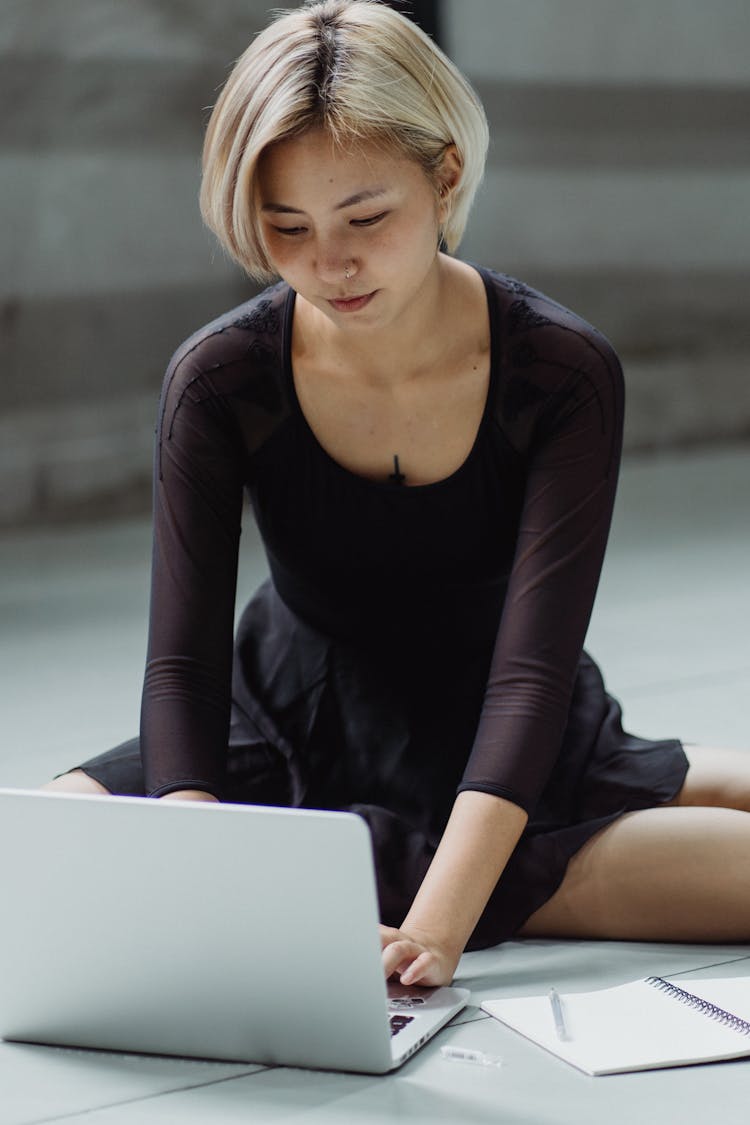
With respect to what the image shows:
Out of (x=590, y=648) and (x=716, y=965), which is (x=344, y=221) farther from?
(x=590, y=648)

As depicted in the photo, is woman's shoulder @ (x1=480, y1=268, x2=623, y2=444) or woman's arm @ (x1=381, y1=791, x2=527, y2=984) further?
woman's shoulder @ (x1=480, y1=268, x2=623, y2=444)

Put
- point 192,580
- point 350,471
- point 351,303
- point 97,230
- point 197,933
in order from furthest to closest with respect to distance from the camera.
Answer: point 97,230 < point 350,471 < point 192,580 < point 351,303 < point 197,933

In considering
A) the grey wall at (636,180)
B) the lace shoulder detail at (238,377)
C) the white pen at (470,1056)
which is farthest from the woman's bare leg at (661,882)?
the grey wall at (636,180)

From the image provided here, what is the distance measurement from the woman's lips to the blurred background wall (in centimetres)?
383

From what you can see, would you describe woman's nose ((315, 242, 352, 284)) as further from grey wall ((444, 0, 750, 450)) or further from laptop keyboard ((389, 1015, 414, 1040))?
grey wall ((444, 0, 750, 450))

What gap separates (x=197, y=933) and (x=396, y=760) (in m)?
0.59

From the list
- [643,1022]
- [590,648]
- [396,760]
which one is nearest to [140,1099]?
[643,1022]

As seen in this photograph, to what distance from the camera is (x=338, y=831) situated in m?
1.38

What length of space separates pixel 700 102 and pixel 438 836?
5177mm

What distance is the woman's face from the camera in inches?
67.1

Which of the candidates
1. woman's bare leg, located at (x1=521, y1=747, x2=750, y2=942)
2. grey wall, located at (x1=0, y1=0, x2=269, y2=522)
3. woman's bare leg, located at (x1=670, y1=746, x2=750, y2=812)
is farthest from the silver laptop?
grey wall, located at (x1=0, y1=0, x2=269, y2=522)

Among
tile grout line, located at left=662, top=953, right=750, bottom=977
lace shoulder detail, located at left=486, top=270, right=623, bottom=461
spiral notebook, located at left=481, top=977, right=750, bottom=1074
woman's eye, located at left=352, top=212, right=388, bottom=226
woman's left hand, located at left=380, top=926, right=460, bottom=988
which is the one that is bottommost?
tile grout line, located at left=662, top=953, right=750, bottom=977

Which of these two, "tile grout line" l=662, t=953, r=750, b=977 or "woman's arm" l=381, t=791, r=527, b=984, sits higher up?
"woman's arm" l=381, t=791, r=527, b=984

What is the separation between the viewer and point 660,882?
6.31 feet
